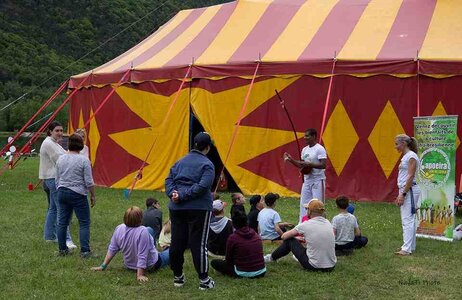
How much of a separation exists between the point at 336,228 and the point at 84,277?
113 inches

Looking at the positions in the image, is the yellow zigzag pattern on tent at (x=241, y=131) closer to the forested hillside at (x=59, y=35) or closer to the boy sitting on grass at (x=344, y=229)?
the boy sitting on grass at (x=344, y=229)

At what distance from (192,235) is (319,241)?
54.1 inches

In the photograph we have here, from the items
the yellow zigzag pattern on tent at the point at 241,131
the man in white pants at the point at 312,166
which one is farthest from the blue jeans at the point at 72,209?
the yellow zigzag pattern on tent at the point at 241,131

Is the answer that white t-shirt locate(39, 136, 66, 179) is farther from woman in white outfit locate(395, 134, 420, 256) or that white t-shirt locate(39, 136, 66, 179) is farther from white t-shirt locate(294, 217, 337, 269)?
woman in white outfit locate(395, 134, 420, 256)

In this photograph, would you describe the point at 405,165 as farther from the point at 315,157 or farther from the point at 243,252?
the point at 243,252

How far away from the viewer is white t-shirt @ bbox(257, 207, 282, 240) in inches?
289

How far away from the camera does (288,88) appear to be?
12.0 metres

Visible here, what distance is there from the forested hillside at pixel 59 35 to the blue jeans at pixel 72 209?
2965 centimetres

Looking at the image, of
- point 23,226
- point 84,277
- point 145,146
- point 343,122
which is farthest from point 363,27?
point 84,277

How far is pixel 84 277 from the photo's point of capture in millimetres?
5828

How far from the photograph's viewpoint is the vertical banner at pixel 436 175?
24.9ft

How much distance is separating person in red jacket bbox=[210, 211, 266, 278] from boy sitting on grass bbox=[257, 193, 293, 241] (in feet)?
4.90

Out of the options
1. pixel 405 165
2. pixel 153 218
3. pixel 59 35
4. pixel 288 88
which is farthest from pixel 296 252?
pixel 59 35

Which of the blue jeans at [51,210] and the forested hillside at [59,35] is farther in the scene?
the forested hillside at [59,35]
